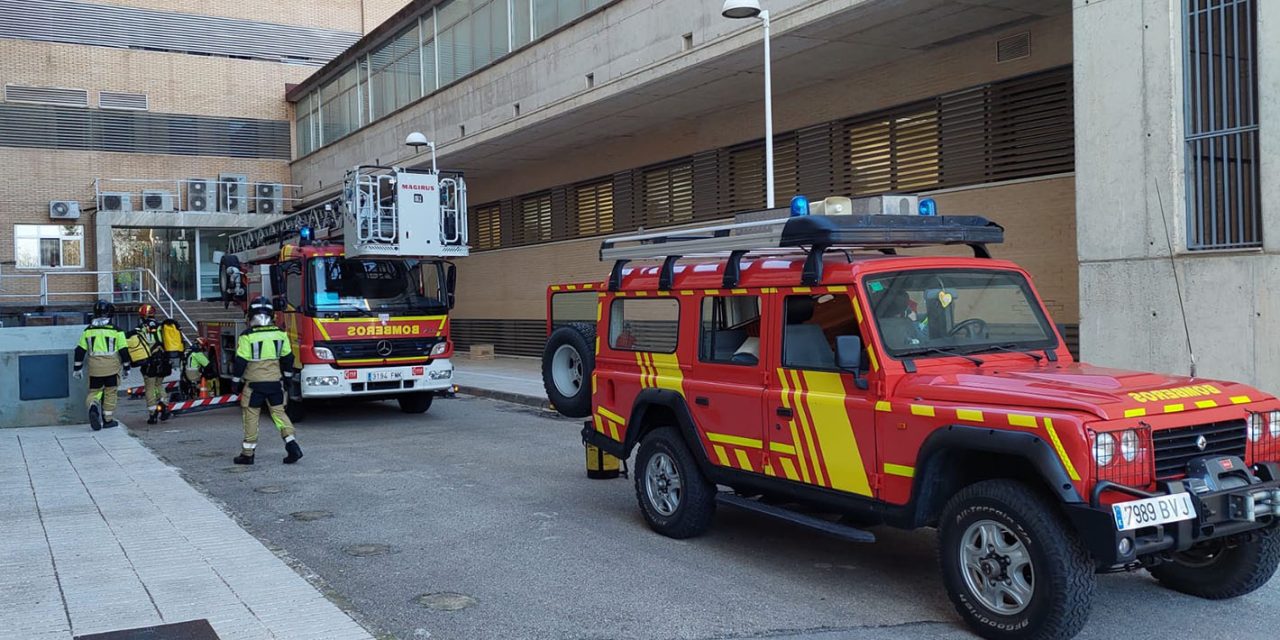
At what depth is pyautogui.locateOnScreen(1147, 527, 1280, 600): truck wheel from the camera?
18.5 ft

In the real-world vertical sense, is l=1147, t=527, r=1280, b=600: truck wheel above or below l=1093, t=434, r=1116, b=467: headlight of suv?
below

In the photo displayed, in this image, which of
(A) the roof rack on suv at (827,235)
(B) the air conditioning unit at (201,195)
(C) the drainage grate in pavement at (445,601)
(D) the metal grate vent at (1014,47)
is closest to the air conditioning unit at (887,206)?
(A) the roof rack on suv at (827,235)

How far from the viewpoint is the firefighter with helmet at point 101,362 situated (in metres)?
14.2

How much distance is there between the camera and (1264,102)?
32.7 feet

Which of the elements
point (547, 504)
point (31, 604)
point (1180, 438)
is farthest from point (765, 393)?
point (31, 604)

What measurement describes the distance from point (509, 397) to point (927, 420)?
44.5 feet

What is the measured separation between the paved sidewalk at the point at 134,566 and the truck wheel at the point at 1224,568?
179 inches

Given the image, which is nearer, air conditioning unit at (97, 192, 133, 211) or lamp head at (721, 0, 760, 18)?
lamp head at (721, 0, 760, 18)

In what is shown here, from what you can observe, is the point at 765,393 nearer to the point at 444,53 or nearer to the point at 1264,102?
the point at 1264,102

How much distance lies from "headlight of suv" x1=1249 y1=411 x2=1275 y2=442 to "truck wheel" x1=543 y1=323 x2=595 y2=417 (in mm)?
4784

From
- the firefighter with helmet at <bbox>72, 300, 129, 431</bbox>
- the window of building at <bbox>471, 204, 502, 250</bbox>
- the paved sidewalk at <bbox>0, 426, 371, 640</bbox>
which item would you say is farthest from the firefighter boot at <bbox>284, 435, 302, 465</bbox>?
the window of building at <bbox>471, 204, 502, 250</bbox>

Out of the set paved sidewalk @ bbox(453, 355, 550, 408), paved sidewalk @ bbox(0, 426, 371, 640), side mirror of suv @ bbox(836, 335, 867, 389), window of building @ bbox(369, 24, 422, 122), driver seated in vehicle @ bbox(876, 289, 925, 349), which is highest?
window of building @ bbox(369, 24, 422, 122)

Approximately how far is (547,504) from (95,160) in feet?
110

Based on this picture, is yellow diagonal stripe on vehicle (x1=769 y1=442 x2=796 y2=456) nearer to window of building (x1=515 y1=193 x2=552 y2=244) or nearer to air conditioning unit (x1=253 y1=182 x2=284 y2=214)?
window of building (x1=515 y1=193 x2=552 y2=244)
